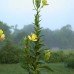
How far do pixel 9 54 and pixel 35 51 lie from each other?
1562 centimetres

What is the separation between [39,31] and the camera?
4.05 metres

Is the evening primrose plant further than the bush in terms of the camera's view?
No

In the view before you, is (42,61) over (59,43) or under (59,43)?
under

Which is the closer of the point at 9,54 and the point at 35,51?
the point at 35,51

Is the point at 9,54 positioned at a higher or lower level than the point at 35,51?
higher

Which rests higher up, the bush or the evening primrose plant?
the bush

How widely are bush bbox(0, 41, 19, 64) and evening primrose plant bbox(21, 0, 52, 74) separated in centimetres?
1523

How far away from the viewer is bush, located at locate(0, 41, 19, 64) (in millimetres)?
19344

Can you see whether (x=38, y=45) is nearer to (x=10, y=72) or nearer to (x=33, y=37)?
(x=33, y=37)

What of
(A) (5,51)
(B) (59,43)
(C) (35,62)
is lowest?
(C) (35,62)

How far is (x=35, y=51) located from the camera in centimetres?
403

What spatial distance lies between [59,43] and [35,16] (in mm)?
54249

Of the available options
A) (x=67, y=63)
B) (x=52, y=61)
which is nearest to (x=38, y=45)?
(x=67, y=63)

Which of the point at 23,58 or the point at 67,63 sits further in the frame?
the point at 67,63
